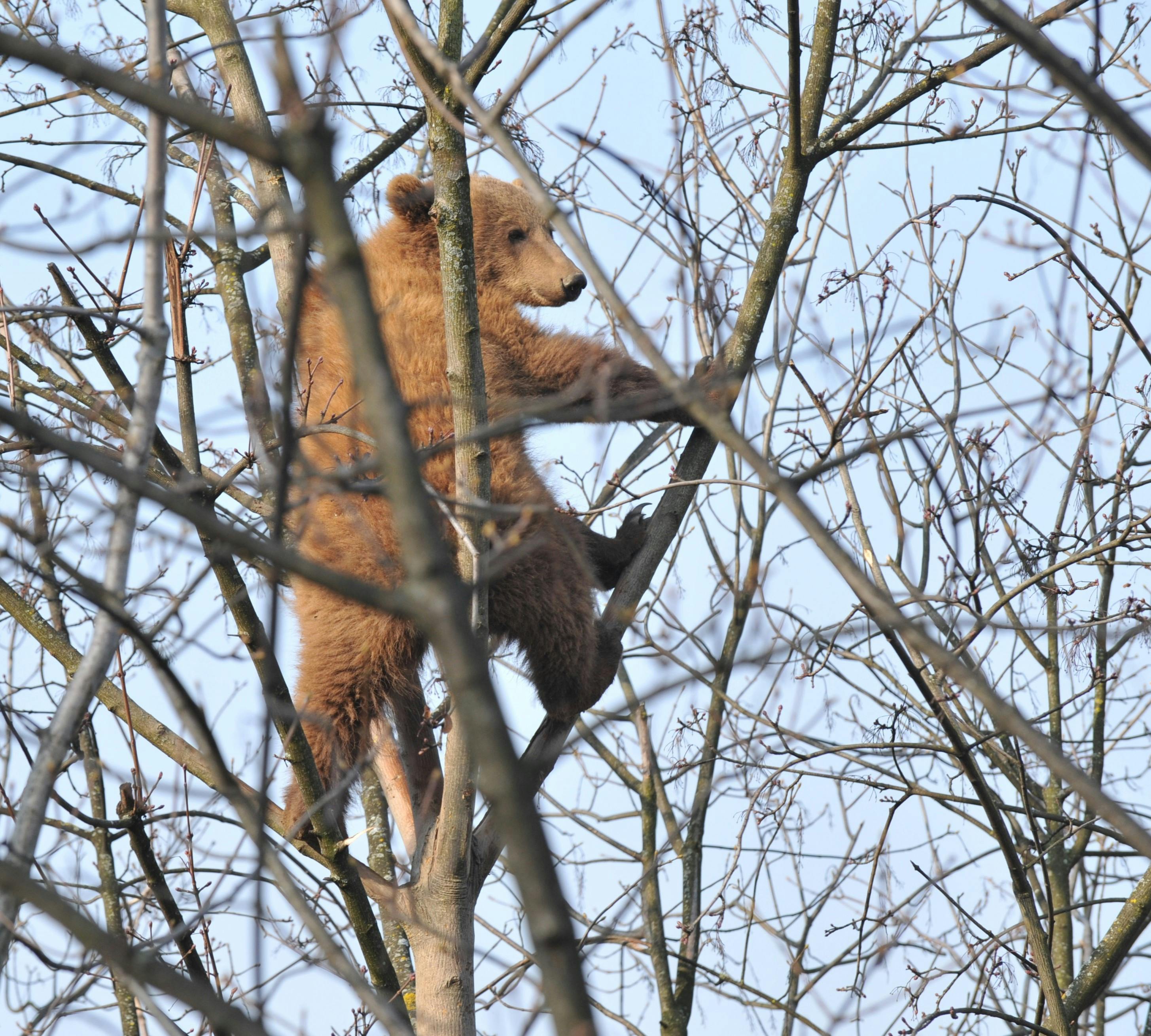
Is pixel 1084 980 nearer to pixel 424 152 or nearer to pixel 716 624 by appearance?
pixel 716 624

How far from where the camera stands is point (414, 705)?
15.6ft

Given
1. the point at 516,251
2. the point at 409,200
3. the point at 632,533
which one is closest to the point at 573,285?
the point at 516,251

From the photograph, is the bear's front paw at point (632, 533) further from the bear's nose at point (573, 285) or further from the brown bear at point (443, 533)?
the bear's nose at point (573, 285)

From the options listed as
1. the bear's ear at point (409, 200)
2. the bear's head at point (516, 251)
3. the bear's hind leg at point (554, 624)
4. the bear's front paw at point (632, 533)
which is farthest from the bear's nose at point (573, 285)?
the bear's hind leg at point (554, 624)

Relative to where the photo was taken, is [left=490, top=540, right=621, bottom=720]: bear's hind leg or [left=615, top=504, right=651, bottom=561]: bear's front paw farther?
[left=615, top=504, right=651, bottom=561]: bear's front paw

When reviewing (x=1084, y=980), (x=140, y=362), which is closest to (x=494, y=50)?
(x=140, y=362)

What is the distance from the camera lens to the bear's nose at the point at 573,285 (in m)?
5.64

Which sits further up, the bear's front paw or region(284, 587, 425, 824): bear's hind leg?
the bear's front paw

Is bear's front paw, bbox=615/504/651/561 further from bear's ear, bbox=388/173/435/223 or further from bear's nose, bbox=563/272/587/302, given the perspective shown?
bear's ear, bbox=388/173/435/223

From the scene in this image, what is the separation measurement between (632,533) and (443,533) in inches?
43.9

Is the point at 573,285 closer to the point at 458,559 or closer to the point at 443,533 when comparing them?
the point at 443,533

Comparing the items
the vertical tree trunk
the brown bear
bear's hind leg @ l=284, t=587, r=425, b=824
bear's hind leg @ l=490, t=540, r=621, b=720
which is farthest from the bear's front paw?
the vertical tree trunk

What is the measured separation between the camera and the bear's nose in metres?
5.64

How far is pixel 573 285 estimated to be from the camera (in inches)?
222
